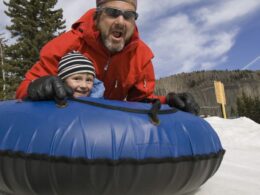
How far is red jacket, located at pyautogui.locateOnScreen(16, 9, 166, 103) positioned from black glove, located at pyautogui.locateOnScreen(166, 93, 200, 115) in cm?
15

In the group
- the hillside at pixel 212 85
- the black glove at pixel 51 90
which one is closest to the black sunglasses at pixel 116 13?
the black glove at pixel 51 90

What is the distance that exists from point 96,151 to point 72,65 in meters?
0.90

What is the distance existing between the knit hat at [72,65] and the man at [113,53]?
0.11 meters

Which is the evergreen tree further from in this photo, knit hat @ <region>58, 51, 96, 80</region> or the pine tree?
the pine tree

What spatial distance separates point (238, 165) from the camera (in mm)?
2971

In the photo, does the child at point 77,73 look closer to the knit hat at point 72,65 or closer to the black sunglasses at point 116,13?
the knit hat at point 72,65

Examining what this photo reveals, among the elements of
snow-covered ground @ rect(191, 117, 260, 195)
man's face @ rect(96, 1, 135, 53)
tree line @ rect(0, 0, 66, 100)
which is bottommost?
snow-covered ground @ rect(191, 117, 260, 195)

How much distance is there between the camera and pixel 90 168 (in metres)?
1.55

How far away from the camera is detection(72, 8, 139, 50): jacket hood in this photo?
260cm

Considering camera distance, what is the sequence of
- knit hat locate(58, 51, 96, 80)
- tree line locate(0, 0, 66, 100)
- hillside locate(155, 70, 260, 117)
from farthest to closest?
1. tree line locate(0, 0, 66, 100)
2. hillside locate(155, 70, 260, 117)
3. knit hat locate(58, 51, 96, 80)

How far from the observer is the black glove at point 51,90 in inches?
69.2

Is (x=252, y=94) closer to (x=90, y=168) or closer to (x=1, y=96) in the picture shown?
(x=90, y=168)

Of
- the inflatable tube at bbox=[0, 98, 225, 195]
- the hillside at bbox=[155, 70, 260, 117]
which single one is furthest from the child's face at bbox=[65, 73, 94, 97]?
the hillside at bbox=[155, 70, 260, 117]

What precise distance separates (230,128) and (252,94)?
→ 621 cm
